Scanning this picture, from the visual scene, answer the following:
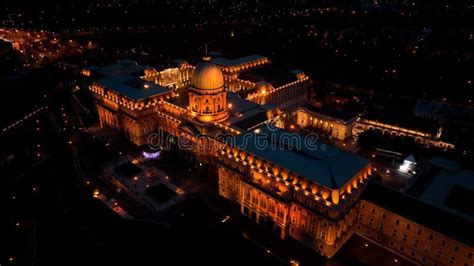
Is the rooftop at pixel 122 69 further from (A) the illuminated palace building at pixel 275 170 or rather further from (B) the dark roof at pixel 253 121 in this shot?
(B) the dark roof at pixel 253 121

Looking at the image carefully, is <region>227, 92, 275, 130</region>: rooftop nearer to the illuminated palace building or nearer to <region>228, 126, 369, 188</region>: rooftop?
the illuminated palace building

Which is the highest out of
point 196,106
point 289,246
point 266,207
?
point 196,106

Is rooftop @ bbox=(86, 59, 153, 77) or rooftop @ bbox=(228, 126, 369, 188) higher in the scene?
rooftop @ bbox=(86, 59, 153, 77)

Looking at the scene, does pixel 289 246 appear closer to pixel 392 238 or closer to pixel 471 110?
pixel 392 238

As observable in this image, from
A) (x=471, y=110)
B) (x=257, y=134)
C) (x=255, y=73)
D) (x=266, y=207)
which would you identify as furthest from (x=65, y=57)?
(x=471, y=110)

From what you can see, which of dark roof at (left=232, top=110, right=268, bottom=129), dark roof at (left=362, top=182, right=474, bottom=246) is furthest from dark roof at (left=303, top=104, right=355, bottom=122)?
dark roof at (left=362, top=182, right=474, bottom=246)

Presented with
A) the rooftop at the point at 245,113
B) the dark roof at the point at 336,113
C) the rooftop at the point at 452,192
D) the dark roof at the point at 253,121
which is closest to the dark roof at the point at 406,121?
the dark roof at the point at 336,113

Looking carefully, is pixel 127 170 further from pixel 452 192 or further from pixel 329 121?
pixel 452 192

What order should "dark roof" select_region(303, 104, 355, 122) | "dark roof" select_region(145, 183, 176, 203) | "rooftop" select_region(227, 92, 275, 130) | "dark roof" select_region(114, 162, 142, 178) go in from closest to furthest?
"dark roof" select_region(145, 183, 176, 203)
"dark roof" select_region(114, 162, 142, 178)
"rooftop" select_region(227, 92, 275, 130)
"dark roof" select_region(303, 104, 355, 122)
